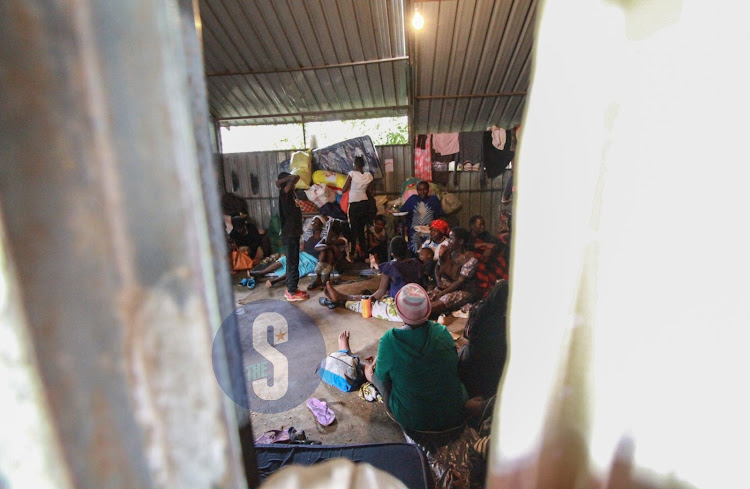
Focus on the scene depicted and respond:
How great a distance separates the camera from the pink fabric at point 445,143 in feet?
22.1

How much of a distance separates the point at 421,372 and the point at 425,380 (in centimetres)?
5

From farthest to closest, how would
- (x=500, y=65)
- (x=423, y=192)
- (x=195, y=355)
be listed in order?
(x=423, y=192), (x=500, y=65), (x=195, y=355)

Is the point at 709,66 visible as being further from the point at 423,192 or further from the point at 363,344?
the point at 423,192

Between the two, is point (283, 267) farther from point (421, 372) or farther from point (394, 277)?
point (421, 372)

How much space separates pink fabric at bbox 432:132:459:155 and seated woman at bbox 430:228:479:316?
3.31 m

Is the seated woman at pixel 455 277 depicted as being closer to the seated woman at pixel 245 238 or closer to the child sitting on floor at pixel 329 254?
the child sitting on floor at pixel 329 254

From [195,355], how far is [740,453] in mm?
907

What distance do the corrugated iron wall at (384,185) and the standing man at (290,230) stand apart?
10.8 feet

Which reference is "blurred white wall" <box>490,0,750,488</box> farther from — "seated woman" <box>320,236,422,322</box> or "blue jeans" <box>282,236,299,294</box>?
"blue jeans" <box>282,236,299,294</box>

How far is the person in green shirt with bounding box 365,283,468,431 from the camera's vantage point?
1.78m

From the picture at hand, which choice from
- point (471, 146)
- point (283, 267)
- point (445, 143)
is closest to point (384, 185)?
point (445, 143)

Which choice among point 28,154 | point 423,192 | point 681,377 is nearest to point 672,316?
point 681,377

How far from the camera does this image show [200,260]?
419mm

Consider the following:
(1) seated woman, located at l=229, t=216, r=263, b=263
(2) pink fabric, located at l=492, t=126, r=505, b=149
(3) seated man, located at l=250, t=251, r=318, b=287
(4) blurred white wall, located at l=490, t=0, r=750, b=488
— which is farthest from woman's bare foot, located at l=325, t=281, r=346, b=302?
(2) pink fabric, located at l=492, t=126, r=505, b=149
